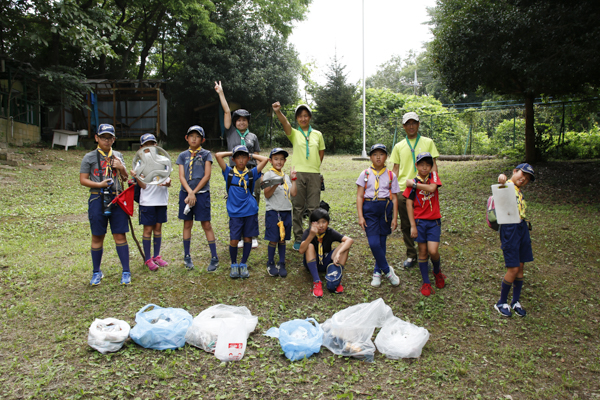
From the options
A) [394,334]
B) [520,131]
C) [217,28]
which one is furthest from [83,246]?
[520,131]

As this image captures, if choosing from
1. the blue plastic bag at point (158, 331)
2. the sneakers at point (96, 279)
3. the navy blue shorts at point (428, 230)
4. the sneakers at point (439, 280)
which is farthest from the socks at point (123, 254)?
the sneakers at point (439, 280)

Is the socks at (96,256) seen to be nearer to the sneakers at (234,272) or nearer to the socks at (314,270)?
the sneakers at (234,272)

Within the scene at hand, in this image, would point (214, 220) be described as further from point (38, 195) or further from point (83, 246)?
point (38, 195)

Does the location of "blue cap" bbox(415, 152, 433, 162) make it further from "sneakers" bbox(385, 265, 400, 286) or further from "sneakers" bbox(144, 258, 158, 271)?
"sneakers" bbox(144, 258, 158, 271)

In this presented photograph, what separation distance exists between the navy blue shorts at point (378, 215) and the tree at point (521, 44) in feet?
18.1

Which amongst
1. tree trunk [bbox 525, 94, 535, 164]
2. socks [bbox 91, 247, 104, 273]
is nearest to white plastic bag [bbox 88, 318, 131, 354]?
socks [bbox 91, 247, 104, 273]

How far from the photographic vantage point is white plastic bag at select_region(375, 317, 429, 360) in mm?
3637

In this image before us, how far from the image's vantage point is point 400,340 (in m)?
3.70

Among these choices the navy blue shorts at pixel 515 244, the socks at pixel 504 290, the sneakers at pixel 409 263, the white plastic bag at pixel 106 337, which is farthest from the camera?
the sneakers at pixel 409 263

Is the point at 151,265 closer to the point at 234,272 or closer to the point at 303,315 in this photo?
the point at 234,272

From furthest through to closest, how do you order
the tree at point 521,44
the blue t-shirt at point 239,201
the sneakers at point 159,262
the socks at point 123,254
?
the tree at point 521,44, the sneakers at point 159,262, the blue t-shirt at point 239,201, the socks at point 123,254

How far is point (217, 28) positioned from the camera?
60.1 feet

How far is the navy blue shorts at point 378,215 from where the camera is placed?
4777 mm

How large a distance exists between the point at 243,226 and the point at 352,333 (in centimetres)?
194
